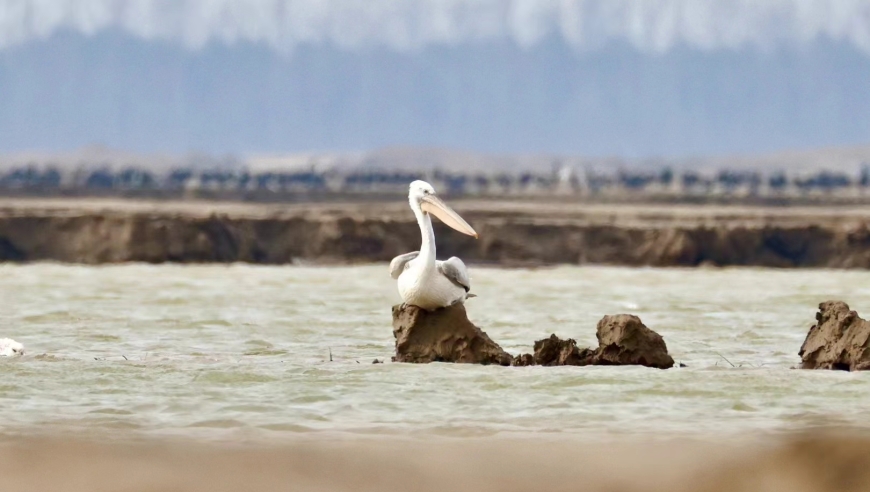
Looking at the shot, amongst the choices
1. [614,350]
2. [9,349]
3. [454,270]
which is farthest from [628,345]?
[9,349]

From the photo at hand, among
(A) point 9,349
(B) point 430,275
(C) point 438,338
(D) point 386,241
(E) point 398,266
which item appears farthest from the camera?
(D) point 386,241

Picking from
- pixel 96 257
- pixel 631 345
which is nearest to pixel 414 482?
pixel 631 345

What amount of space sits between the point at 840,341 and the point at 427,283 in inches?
128

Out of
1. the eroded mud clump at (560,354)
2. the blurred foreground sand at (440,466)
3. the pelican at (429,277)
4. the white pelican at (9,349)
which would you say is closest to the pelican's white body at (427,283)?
the pelican at (429,277)

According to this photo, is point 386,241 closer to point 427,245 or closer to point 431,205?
point 431,205

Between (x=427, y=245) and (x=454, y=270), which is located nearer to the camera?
(x=427, y=245)

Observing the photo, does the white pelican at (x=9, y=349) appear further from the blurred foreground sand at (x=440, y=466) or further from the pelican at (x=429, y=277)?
the blurred foreground sand at (x=440, y=466)

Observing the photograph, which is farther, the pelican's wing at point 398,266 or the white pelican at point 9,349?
the white pelican at point 9,349

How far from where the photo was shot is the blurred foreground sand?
26.3 feet

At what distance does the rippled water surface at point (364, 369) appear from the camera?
1091cm

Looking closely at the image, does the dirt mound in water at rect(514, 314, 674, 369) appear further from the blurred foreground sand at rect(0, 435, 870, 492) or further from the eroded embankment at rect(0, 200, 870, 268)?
the eroded embankment at rect(0, 200, 870, 268)

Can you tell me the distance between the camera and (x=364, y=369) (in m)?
13.6

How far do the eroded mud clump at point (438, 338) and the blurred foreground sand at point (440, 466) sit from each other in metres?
3.84

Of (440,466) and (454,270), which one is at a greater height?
(454,270)
